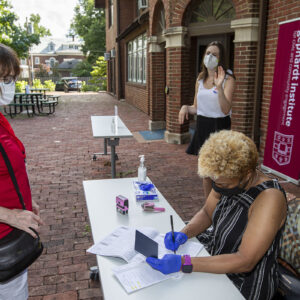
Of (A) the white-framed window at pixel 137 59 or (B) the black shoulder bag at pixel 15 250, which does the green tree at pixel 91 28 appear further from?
(B) the black shoulder bag at pixel 15 250

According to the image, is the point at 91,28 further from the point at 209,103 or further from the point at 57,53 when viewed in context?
the point at 209,103

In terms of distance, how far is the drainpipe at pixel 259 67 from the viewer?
5.93 metres

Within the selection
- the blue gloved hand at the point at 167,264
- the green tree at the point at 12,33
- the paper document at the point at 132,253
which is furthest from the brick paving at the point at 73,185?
the green tree at the point at 12,33

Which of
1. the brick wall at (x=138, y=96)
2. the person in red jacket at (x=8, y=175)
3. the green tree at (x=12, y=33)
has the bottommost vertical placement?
the brick wall at (x=138, y=96)

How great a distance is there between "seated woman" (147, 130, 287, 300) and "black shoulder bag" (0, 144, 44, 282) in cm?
68

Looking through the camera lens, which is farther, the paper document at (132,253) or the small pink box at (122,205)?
the small pink box at (122,205)

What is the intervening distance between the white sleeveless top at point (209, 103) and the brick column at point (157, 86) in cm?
650

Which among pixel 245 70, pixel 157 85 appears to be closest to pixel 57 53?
pixel 157 85

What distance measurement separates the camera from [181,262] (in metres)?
1.67

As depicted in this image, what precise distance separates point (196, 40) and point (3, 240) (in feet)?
30.6

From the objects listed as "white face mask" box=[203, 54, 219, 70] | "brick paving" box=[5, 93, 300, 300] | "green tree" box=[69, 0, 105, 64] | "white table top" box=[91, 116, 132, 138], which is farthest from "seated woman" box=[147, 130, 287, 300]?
"green tree" box=[69, 0, 105, 64]

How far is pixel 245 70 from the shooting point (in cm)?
631

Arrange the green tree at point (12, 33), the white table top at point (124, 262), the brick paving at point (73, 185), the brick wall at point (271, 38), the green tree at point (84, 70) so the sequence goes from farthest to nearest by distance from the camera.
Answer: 1. the green tree at point (84, 70)
2. the green tree at point (12, 33)
3. the brick wall at point (271, 38)
4. the brick paving at point (73, 185)
5. the white table top at point (124, 262)

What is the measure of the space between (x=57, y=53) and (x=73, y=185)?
6570 centimetres
